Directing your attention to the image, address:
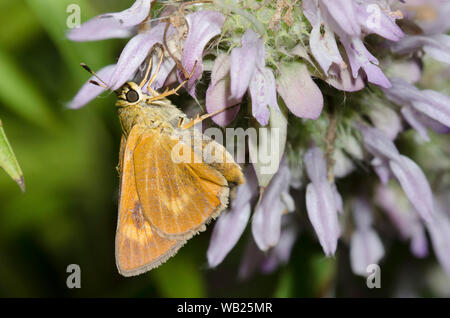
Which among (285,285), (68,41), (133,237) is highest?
(68,41)

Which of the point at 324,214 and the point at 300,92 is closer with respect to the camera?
the point at 300,92

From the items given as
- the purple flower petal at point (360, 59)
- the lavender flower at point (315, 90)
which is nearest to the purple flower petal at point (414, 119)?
the lavender flower at point (315, 90)

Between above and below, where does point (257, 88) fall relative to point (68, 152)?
above

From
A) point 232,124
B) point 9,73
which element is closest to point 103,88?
point 232,124

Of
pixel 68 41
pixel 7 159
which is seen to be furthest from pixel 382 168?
pixel 68 41

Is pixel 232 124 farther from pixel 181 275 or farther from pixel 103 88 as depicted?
pixel 181 275

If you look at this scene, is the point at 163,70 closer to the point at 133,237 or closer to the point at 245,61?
the point at 245,61
